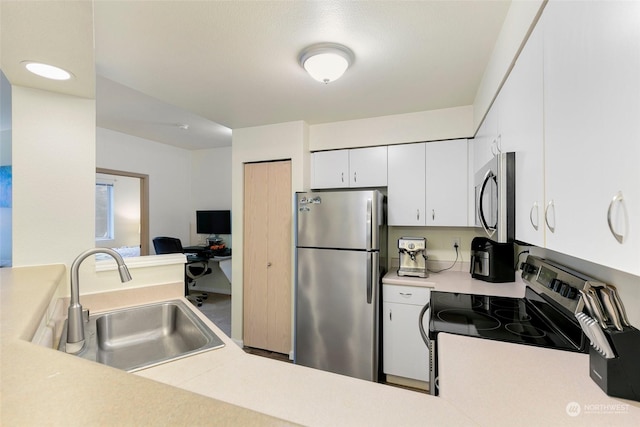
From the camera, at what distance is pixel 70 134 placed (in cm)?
157

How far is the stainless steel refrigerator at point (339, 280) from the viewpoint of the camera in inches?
92.4

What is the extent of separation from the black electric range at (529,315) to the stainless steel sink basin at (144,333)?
1.19 metres

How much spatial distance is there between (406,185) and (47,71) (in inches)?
99.5

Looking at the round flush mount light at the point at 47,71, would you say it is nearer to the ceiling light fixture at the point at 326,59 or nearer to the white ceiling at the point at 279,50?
the white ceiling at the point at 279,50

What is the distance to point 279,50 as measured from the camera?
1.68 m

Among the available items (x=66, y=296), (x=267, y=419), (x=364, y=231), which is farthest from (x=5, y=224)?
(x=364, y=231)

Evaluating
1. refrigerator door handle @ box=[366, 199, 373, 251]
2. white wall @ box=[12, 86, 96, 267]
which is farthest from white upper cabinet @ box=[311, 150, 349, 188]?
white wall @ box=[12, 86, 96, 267]

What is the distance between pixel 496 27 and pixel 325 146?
1.78 m

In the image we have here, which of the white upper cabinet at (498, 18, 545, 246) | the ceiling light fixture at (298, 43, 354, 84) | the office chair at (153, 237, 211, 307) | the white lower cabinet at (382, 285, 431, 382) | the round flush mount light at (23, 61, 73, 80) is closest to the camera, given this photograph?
the white upper cabinet at (498, 18, 545, 246)

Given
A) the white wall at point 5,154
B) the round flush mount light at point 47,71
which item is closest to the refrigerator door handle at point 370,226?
the round flush mount light at point 47,71

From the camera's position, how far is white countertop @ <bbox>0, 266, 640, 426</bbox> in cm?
37

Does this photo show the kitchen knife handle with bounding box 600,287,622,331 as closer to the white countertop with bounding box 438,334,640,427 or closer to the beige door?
the white countertop with bounding box 438,334,640,427

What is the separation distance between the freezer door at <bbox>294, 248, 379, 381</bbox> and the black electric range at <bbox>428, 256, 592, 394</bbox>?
0.70 m

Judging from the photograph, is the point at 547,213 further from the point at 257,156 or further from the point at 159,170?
the point at 159,170
